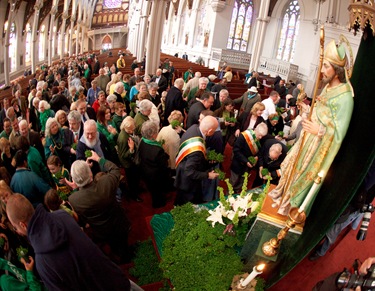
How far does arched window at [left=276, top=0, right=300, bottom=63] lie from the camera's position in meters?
19.1

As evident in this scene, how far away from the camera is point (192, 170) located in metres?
3.65

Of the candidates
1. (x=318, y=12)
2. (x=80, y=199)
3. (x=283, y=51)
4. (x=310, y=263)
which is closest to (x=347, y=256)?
(x=310, y=263)

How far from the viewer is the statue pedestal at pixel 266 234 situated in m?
2.49

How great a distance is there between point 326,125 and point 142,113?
11.0 feet

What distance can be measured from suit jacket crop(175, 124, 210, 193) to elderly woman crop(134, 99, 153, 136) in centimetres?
110

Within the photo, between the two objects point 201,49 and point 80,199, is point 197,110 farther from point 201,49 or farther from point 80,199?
point 201,49

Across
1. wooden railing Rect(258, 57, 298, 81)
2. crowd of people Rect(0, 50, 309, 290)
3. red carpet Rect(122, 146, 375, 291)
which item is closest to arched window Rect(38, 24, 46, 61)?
wooden railing Rect(258, 57, 298, 81)

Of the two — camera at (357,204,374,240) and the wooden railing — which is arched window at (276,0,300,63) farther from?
camera at (357,204,374,240)

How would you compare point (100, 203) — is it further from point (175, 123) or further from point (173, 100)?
point (173, 100)

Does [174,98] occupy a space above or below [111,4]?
below

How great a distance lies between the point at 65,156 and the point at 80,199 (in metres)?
2.04

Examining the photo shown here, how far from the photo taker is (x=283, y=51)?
65.8 feet

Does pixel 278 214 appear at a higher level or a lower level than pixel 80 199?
higher

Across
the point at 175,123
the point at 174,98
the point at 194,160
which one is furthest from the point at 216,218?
the point at 174,98
